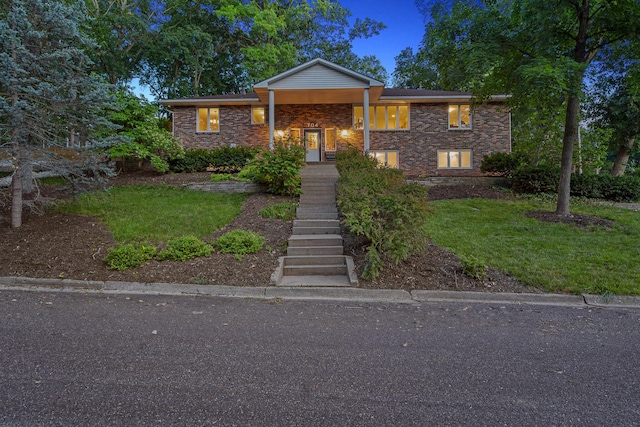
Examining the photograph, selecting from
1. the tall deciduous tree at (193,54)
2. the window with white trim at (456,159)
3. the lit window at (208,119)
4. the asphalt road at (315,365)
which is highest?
the tall deciduous tree at (193,54)

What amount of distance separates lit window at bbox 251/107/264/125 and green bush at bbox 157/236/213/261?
12919 millimetres

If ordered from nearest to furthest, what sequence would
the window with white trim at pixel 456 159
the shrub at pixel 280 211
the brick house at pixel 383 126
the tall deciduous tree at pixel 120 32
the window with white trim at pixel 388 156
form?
the shrub at pixel 280 211 < the brick house at pixel 383 126 < the window with white trim at pixel 456 159 < the window with white trim at pixel 388 156 < the tall deciduous tree at pixel 120 32

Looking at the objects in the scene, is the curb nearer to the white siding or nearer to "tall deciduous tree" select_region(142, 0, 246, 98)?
the white siding

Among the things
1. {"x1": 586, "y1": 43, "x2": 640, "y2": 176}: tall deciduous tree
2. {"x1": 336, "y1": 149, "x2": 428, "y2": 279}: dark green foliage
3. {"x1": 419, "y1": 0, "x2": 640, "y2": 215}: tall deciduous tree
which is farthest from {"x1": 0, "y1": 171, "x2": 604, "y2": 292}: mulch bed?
{"x1": 586, "y1": 43, "x2": 640, "y2": 176}: tall deciduous tree

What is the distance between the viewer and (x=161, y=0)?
24.7 meters

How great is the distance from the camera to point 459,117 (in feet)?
60.3

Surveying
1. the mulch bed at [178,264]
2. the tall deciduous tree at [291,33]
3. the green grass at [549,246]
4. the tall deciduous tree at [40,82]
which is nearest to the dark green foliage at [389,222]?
Result: the mulch bed at [178,264]

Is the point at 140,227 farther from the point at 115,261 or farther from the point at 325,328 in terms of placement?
the point at 325,328

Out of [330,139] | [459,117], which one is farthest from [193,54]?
[459,117]

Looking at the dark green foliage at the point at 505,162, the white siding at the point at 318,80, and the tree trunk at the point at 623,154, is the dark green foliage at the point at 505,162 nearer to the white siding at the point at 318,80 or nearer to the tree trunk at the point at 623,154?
the white siding at the point at 318,80

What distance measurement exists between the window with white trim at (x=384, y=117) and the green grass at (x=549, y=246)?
30.1 ft

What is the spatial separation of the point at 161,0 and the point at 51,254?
25.0m

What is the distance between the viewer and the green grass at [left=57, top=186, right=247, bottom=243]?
769cm

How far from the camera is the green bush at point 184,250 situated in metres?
6.38
